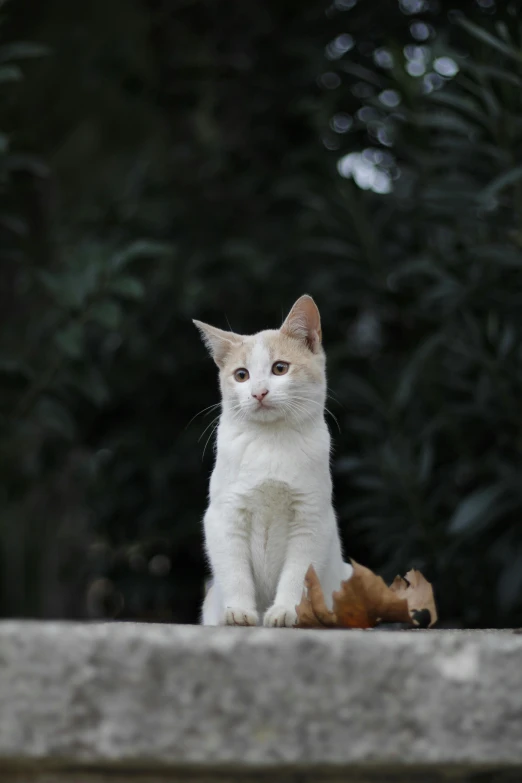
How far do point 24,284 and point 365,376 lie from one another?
1.53 m

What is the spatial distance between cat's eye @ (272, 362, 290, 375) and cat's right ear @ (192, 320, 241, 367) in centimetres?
12

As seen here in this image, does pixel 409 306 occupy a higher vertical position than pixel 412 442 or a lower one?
higher

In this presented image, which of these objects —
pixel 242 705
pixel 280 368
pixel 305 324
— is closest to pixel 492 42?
pixel 305 324

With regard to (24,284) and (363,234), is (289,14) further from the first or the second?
(24,284)

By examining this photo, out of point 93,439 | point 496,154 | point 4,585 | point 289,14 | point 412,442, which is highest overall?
point 289,14

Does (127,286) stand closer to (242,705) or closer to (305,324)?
(305,324)

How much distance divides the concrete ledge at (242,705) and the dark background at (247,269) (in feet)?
6.53

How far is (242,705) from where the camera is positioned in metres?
0.93

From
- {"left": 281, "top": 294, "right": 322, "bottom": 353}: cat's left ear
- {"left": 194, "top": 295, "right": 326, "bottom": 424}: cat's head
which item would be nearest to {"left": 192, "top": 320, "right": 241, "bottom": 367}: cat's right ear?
{"left": 194, "top": 295, "right": 326, "bottom": 424}: cat's head

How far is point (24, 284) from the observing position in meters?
3.81

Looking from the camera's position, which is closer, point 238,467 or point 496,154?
point 238,467

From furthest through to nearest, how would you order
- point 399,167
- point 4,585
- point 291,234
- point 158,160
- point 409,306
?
point 4,585
point 158,160
point 291,234
point 399,167
point 409,306

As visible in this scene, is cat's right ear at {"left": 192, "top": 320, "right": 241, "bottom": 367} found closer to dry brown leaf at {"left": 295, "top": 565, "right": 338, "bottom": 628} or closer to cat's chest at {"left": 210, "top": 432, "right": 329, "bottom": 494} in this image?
cat's chest at {"left": 210, "top": 432, "right": 329, "bottom": 494}

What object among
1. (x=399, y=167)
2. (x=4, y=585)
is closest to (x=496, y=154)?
(x=399, y=167)
